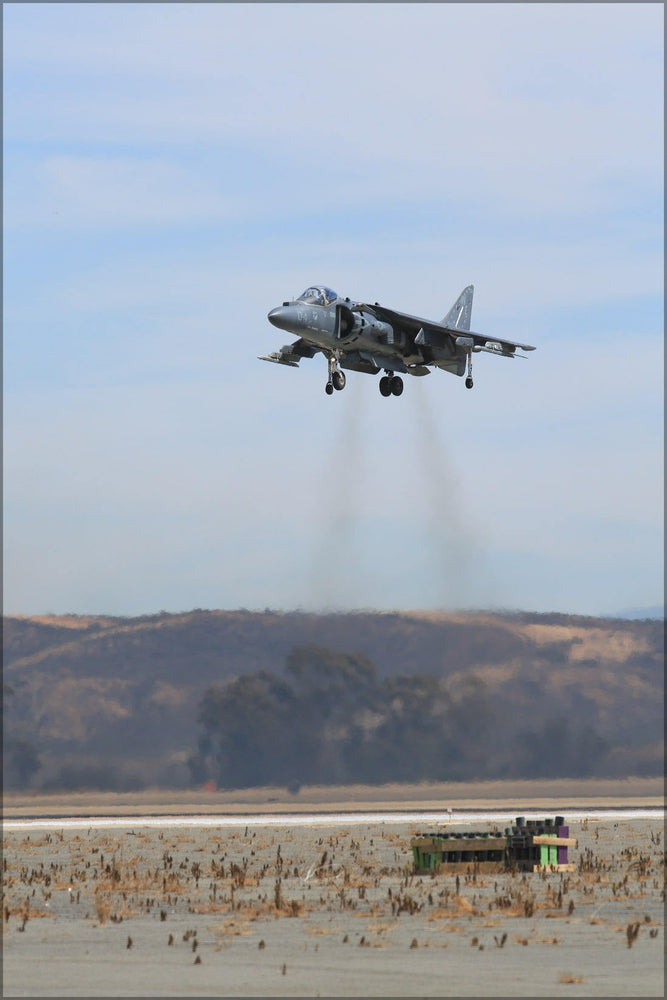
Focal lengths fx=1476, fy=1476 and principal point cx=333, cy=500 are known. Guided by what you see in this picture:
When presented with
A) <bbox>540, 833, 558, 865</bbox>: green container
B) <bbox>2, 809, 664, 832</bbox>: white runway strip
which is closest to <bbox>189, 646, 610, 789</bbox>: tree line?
<bbox>2, 809, 664, 832</bbox>: white runway strip

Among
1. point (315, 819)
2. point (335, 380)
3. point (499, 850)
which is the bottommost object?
point (315, 819)

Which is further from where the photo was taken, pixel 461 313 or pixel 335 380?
pixel 461 313

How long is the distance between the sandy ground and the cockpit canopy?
17.4m

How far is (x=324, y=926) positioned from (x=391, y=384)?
28769mm

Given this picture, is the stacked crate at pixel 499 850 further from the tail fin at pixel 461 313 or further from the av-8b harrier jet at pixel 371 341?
the tail fin at pixel 461 313

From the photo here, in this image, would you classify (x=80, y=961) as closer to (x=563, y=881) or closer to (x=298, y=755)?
(x=563, y=881)

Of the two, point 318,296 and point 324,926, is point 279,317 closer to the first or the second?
point 318,296

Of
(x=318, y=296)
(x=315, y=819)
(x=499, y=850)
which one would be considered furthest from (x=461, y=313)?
(x=499, y=850)

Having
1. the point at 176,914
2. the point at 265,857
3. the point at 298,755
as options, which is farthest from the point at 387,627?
the point at 176,914

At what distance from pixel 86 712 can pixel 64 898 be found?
31.7 m

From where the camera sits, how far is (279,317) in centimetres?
4709

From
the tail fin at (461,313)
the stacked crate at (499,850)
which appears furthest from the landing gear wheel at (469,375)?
the stacked crate at (499,850)

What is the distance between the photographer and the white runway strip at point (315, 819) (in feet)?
185

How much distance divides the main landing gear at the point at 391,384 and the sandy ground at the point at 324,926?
56.0 ft
